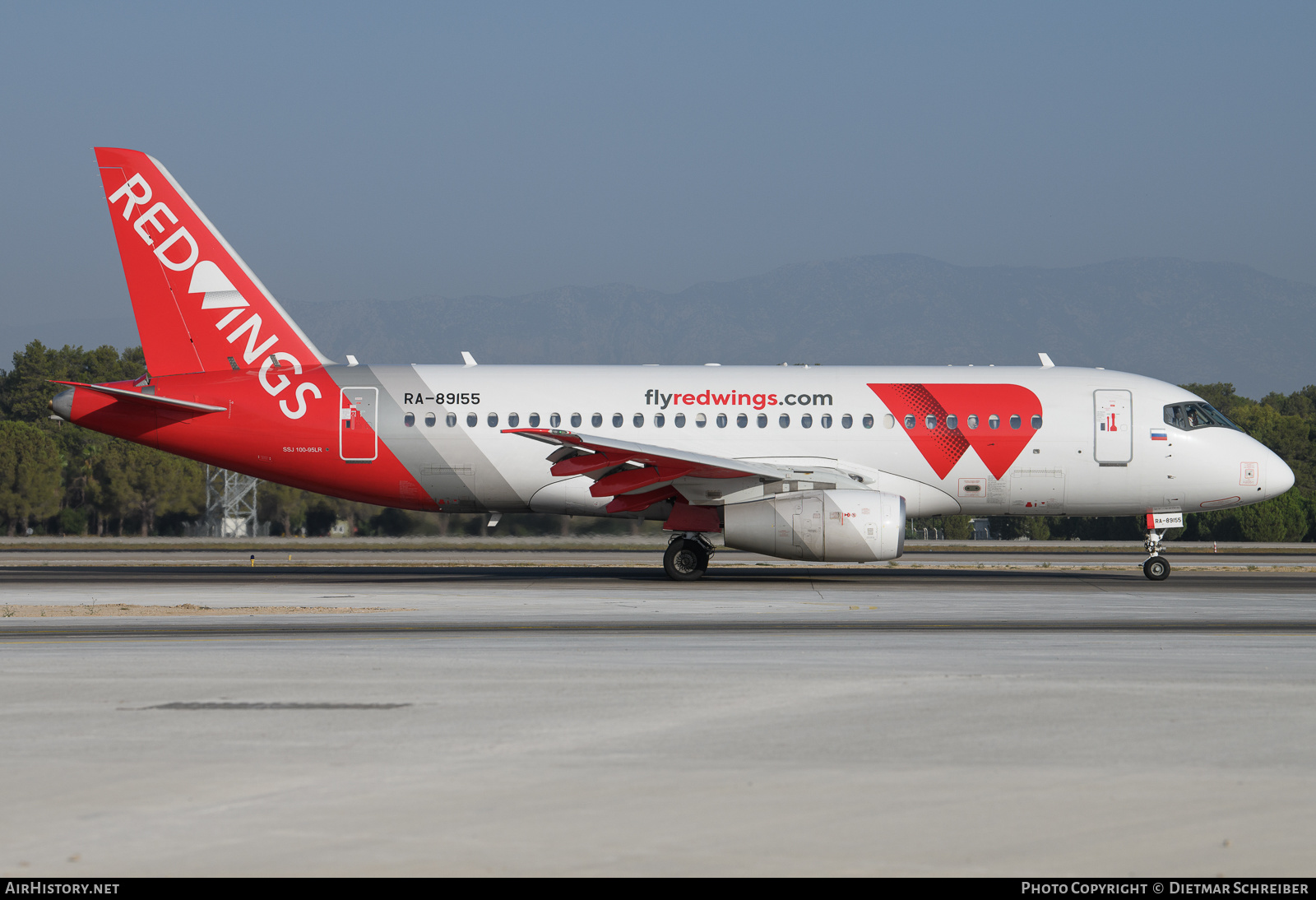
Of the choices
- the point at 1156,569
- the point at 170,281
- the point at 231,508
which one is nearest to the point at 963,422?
the point at 1156,569

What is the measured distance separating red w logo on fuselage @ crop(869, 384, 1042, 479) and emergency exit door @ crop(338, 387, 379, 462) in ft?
33.6

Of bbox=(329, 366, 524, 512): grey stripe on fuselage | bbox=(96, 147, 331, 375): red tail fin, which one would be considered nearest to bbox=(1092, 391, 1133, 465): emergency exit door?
bbox=(329, 366, 524, 512): grey stripe on fuselage

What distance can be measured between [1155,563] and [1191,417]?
10.2 feet

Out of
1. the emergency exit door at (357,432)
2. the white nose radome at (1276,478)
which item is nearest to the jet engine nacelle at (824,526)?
the emergency exit door at (357,432)

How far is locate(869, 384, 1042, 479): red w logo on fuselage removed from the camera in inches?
967

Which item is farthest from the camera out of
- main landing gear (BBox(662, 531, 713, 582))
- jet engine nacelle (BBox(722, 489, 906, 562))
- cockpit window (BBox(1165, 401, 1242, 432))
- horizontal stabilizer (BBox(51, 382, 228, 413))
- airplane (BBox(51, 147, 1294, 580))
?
cockpit window (BBox(1165, 401, 1242, 432))

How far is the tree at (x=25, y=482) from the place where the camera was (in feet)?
195

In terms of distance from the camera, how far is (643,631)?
15.2 meters

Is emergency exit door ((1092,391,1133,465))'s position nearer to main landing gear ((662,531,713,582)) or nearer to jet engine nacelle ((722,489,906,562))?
jet engine nacelle ((722,489,906,562))

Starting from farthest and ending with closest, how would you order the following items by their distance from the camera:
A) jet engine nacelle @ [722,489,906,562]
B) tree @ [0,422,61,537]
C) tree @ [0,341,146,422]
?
tree @ [0,341,146,422] < tree @ [0,422,61,537] < jet engine nacelle @ [722,489,906,562]

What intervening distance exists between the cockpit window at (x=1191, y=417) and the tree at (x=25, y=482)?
53025mm
